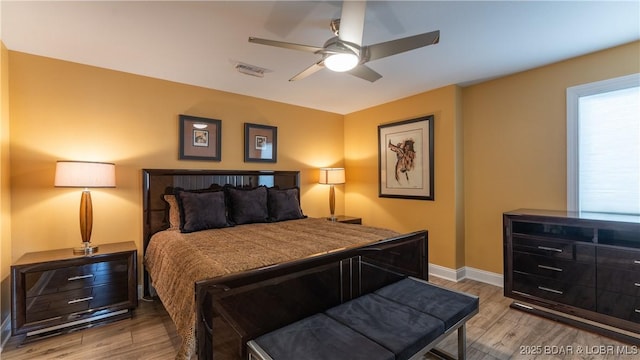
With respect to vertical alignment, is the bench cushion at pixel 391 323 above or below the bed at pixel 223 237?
below

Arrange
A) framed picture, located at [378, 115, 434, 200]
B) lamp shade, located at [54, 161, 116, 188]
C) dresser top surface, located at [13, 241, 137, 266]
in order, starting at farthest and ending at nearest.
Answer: framed picture, located at [378, 115, 434, 200] < lamp shade, located at [54, 161, 116, 188] < dresser top surface, located at [13, 241, 137, 266]

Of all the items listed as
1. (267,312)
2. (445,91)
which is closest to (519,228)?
(445,91)

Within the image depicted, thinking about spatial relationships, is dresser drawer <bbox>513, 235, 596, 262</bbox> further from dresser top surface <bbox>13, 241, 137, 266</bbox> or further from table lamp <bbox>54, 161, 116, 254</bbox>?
table lamp <bbox>54, 161, 116, 254</bbox>

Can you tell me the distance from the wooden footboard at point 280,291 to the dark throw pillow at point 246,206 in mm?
1672

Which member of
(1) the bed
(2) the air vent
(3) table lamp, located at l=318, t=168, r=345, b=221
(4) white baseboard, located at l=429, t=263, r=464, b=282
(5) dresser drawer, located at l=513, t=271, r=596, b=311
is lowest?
(4) white baseboard, located at l=429, t=263, r=464, b=282

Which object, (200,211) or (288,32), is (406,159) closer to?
(288,32)

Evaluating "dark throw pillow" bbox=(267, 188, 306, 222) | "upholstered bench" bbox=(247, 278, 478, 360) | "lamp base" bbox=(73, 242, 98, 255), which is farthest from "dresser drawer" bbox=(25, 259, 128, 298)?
"upholstered bench" bbox=(247, 278, 478, 360)

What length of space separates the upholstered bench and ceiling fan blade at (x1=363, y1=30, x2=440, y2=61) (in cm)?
169

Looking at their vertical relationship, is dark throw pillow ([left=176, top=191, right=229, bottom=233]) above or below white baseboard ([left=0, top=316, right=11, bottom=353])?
above

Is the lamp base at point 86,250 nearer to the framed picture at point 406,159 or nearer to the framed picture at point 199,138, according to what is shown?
the framed picture at point 199,138

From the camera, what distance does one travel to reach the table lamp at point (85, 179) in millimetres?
2422

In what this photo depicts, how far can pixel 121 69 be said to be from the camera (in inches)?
118

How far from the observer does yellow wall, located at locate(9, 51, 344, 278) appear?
258 cm

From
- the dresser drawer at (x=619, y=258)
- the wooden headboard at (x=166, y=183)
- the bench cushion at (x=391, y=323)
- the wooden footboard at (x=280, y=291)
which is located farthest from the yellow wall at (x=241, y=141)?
the bench cushion at (x=391, y=323)
